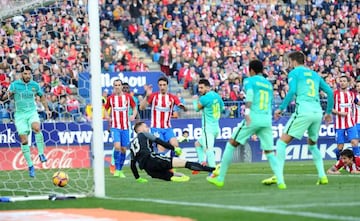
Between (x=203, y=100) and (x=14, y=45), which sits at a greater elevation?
(x=14, y=45)

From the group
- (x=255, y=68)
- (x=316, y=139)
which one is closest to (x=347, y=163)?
(x=316, y=139)

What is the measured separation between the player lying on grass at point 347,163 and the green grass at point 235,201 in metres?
3.26

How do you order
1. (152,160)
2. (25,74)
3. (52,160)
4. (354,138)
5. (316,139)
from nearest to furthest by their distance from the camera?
(316,139), (152,160), (25,74), (354,138), (52,160)

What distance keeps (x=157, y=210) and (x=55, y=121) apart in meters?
11.0

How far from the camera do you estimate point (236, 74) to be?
116ft

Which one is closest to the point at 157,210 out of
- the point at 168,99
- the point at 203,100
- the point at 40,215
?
the point at 40,215

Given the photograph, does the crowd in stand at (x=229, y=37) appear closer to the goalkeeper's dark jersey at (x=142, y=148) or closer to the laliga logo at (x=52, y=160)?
the laliga logo at (x=52, y=160)

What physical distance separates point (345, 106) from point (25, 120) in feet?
26.1

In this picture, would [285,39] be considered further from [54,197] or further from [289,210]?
[289,210]

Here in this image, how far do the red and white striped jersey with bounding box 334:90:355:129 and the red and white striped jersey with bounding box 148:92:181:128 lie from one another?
4.27 meters

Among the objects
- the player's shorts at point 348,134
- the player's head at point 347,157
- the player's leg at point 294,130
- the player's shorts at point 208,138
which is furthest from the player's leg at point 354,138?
the player's leg at point 294,130

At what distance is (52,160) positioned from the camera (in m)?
26.0

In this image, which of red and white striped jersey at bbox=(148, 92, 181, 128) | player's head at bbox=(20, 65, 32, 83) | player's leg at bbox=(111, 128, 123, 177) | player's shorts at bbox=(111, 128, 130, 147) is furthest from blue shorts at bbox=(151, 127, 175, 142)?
player's head at bbox=(20, 65, 32, 83)

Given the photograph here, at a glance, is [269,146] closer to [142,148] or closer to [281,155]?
[281,155]
